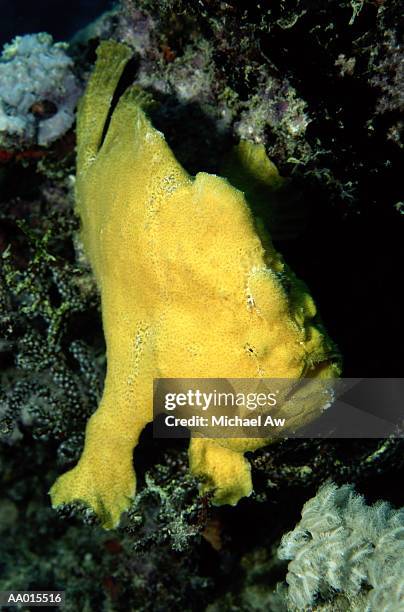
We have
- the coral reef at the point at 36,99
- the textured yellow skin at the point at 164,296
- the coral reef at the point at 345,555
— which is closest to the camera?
the textured yellow skin at the point at 164,296

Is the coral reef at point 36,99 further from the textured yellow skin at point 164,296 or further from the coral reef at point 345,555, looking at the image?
the coral reef at point 345,555

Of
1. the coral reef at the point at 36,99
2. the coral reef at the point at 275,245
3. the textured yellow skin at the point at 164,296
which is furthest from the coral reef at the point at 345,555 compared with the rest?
the coral reef at the point at 36,99

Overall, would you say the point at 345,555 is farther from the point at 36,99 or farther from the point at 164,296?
the point at 36,99

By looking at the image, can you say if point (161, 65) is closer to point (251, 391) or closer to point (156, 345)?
point (156, 345)

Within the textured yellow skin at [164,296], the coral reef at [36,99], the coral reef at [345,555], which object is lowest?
the coral reef at [345,555]

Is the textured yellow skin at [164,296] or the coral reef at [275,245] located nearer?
the textured yellow skin at [164,296]

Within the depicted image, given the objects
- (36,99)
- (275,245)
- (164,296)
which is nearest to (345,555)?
(164,296)
